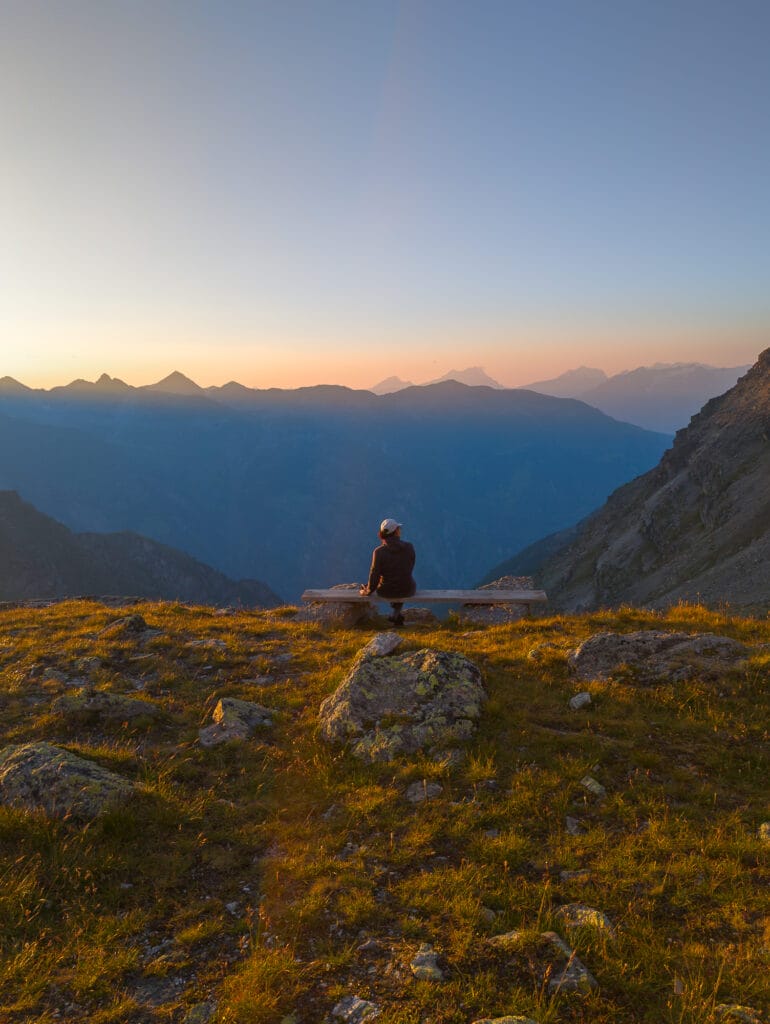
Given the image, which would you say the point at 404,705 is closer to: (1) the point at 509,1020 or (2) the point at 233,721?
(2) the point at 233,721

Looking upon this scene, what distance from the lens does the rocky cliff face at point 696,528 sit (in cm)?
5159

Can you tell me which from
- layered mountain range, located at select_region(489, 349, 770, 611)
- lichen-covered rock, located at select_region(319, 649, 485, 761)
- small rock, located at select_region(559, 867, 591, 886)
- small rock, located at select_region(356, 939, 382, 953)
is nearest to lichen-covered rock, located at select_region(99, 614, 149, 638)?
lichen-covered rock, located at select_region(319, 649, 485, 761)

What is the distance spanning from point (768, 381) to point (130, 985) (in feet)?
339

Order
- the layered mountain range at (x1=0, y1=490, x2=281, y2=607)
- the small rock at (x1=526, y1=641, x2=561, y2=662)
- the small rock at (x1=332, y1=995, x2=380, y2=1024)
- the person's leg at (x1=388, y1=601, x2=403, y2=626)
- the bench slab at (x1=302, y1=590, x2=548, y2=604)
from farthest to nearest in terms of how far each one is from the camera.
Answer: the layered mountain range at (x1=0, y1=490, x2=281, y2=607), the person's leg at (x1=388, y1=601, x2=403, y2=626), the bench slab at (x1=302, y1=590, x2=548, y2=604), the small rock at (x1=526, y1=641, x2=561, y2=662), the small rock at (x1=332, y1=995, x2=380, y2=1024)

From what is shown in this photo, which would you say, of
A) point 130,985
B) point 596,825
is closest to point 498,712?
point 596,825

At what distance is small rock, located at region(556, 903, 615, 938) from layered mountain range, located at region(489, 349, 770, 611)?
149 feet

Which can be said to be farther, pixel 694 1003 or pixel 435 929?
pixel 435 929

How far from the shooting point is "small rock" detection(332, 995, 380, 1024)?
3551mm

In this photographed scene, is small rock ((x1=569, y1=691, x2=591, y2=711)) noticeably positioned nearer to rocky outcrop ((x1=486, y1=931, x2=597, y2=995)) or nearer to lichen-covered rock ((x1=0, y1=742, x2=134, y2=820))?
rocky outcrop ((x1=486, y1=931, x2=597, y2=995))

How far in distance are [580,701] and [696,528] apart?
3054 inches

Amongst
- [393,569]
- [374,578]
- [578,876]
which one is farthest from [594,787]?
[374,578]

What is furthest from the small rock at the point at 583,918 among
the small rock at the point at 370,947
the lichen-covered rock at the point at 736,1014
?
the small rock at the point at 370,947

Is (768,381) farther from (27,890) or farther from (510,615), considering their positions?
(27,890)

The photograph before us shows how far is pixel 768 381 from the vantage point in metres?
82.2
